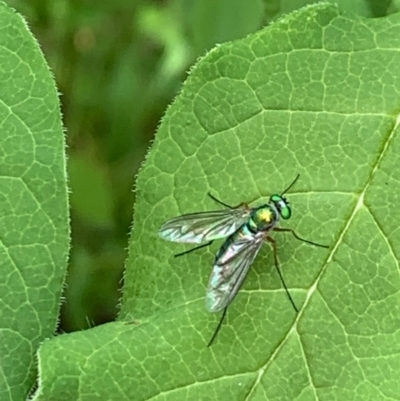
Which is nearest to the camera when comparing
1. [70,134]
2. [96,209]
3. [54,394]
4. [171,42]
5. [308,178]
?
[54,394]

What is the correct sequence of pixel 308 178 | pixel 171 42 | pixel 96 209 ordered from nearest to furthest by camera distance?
pixel 308 178, pixel 96 209, pixel 171 42

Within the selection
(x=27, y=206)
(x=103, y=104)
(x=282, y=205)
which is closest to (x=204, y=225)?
(x=282, y=205)

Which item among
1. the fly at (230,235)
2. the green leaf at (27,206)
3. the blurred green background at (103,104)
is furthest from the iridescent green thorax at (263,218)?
the blurred green background at (103,104)

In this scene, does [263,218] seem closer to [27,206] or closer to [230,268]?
[230,268]

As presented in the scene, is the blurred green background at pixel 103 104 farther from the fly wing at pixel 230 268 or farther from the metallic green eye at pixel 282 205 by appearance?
the metallic green eye at pixel 282 205

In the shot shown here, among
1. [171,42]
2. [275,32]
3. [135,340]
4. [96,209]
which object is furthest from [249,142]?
[171,42]

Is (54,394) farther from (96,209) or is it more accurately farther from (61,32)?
(61,32)

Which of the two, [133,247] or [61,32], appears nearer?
[133,247]
